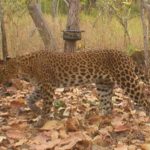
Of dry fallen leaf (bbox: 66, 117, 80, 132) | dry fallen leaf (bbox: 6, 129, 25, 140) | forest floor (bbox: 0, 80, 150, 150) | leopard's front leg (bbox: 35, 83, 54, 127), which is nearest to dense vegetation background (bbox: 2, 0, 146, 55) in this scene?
forest floor (bbox: 0, 80, 150, 150)

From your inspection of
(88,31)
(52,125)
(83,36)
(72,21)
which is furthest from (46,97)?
(88,31)

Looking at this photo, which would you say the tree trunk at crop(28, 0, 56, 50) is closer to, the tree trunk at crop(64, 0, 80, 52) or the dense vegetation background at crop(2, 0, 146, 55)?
the dense vegetation background at crop(2, 0, 146, 55)

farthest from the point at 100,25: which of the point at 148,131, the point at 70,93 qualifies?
the point at 148,131

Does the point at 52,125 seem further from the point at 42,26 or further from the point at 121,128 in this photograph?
the point at 42,26

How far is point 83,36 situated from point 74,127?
687cm

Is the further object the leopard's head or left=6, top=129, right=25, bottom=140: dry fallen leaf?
the leopard's head

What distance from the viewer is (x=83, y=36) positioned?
12859mm

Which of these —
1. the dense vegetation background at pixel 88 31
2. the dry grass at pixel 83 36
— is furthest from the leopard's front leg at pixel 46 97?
the dry grass at pixel 83 36

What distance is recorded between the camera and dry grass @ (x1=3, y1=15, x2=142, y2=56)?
11820 mm

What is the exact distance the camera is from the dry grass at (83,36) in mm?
11820

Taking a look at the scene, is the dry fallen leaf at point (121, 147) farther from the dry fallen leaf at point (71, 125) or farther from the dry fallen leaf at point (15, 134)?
the dry fallen leaf at point (15, 134)

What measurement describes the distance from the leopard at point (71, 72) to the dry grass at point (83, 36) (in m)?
4.30

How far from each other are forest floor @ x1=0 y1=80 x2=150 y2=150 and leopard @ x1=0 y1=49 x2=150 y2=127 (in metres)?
0.29

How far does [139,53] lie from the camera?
1092cm
